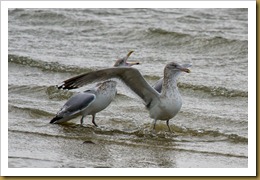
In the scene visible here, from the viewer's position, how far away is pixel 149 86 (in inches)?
286

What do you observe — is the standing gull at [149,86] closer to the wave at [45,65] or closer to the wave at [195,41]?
the wave at [45,65]

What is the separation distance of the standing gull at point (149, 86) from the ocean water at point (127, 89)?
16 centimetres

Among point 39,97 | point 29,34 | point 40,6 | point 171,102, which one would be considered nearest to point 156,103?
point 171,102

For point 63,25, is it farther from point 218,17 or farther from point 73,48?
point 218,17

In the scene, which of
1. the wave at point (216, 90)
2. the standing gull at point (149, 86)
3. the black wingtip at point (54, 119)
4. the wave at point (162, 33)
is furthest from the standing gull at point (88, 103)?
the wave at point (162, 33)

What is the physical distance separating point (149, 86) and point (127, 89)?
24 cm

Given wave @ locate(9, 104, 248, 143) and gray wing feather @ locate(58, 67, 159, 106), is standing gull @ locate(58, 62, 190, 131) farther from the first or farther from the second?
wave @ locate(9, 104, 248, 143)

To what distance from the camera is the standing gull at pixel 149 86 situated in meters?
7.02

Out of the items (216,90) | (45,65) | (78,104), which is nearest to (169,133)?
(78,104)

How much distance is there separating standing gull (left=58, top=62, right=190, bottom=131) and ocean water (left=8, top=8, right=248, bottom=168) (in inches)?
6.3

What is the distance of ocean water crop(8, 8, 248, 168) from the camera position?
21.7 ft

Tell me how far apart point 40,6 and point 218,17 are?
399 centimetres

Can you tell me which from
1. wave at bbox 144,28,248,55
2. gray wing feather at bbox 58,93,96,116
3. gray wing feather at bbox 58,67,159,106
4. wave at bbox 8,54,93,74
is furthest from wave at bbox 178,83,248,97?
gray wing feather at bbox 58,67,159,106

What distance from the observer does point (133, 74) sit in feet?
23.1
